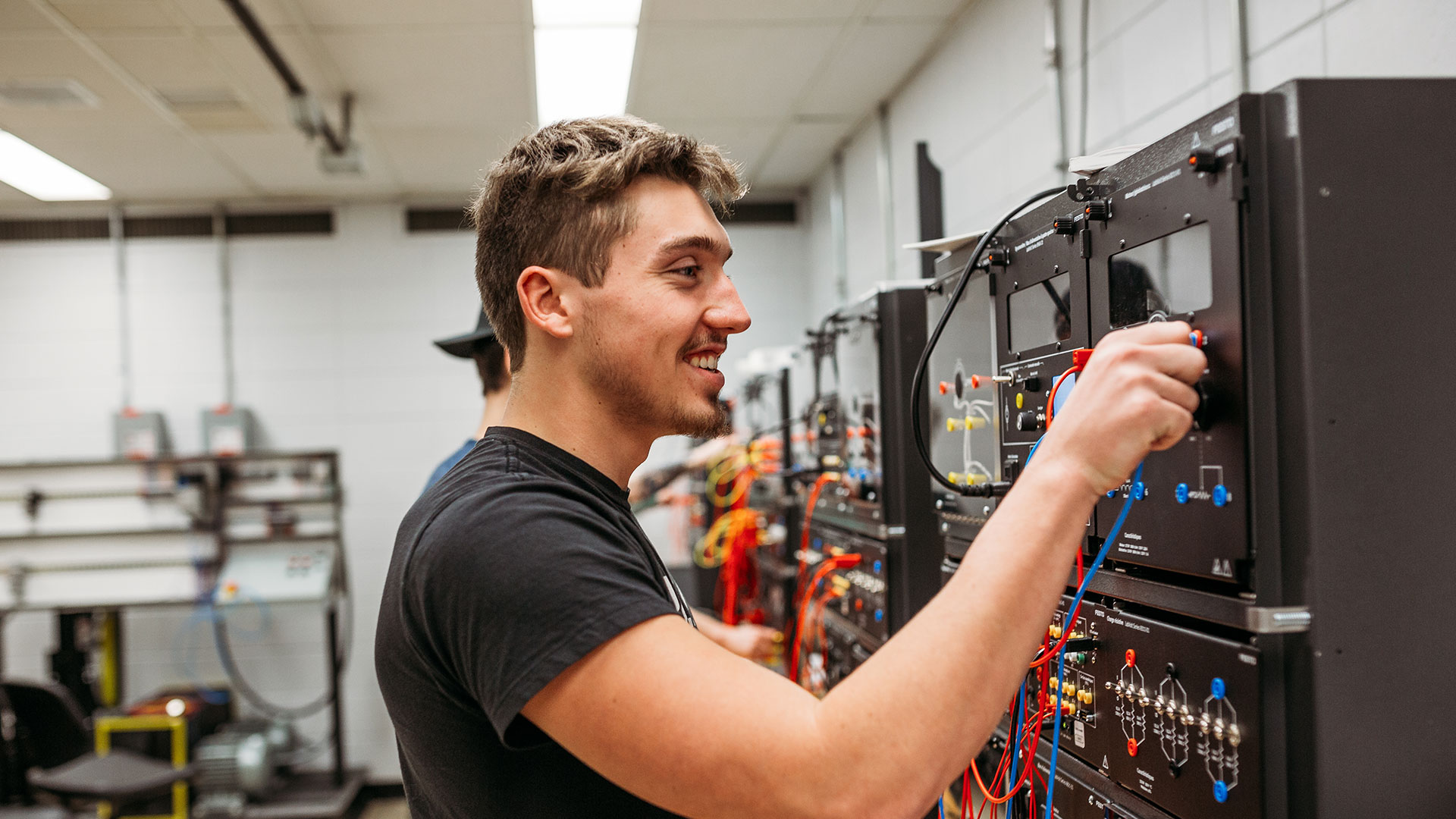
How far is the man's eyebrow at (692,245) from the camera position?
954mm

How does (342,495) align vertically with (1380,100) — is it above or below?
below

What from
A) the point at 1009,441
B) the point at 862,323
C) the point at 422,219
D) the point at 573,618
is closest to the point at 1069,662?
the point at 1009,441

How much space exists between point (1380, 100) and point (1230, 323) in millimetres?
257

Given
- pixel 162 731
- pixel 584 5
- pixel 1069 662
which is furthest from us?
pixel 162 731

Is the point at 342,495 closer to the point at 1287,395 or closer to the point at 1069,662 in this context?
the point at 1069,662

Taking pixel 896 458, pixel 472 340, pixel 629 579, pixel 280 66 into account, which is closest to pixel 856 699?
pixel 629 579

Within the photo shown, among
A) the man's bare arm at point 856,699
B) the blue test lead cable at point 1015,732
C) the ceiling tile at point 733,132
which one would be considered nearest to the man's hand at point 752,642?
the blue test lead cable at point 1015,732

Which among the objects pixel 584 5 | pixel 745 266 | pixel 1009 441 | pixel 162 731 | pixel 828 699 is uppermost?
pixel 584 5

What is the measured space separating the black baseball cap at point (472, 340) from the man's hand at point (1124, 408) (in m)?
1.79

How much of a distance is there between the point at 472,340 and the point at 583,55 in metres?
1.70

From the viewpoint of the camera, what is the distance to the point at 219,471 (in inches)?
209

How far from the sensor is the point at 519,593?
0.75 metres

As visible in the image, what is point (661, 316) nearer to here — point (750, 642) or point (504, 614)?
point (504, 614)

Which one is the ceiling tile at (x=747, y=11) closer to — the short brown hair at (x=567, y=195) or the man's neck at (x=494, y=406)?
the man's neck at (x=494, y=406)
